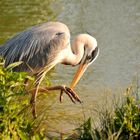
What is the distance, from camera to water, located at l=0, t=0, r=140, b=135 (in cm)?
771

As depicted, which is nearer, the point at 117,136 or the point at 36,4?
the point at 117,136

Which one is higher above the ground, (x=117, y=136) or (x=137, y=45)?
(x=137, y=45)

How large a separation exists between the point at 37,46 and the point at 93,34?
4.38m

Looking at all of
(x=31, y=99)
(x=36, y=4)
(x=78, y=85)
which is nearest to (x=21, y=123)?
(x=31, y=99)

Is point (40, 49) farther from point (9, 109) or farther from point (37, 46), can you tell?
point (9, 109)

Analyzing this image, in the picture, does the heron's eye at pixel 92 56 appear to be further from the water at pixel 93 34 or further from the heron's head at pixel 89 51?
the water at pixel 93 34

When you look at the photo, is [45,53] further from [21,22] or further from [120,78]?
[21,22]

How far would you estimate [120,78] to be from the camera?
28.6 feet

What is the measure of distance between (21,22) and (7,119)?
27.4ft

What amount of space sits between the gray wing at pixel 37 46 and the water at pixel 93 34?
2.02ft

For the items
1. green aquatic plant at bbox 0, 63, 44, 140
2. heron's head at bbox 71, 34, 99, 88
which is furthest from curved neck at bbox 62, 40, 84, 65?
green aquatic plant at bbox 0, 63, 44, 140

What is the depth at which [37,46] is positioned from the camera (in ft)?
23.7

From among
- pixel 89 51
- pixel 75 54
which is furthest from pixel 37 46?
pixel 89 51

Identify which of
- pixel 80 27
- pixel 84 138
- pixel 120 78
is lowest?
pixel 84 138
